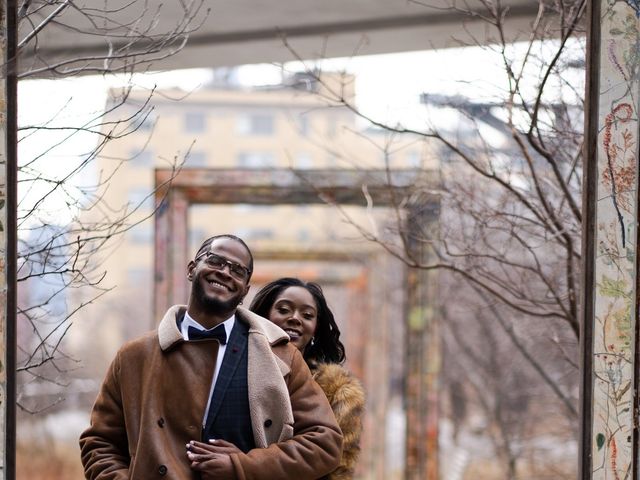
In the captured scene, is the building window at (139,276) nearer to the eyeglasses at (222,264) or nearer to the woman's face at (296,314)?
the woman's face at (296,314)

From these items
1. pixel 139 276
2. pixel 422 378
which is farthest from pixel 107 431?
pixel 139 276

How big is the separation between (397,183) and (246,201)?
1.65 m

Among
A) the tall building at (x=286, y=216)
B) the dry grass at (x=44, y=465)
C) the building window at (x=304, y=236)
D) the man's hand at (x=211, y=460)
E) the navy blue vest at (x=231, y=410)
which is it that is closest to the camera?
the man's hand at (x=211, y=460)

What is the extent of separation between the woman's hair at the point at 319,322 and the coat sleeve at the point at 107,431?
1178 mm

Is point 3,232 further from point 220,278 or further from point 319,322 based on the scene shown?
point 319,322

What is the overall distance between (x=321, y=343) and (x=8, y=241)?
5.91 ft

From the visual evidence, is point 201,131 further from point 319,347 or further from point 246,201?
point 319,347

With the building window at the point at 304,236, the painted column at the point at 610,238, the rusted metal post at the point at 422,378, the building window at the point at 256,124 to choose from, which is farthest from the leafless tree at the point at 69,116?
the building window at the point at 256,124

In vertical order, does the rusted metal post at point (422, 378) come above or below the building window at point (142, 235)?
below

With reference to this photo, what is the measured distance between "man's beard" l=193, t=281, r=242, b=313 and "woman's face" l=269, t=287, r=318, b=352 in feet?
3.00

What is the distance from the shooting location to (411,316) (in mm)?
12492

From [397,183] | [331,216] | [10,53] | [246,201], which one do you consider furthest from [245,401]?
[331,216]

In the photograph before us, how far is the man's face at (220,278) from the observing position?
5.12 metres

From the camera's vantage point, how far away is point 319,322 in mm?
6289
